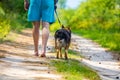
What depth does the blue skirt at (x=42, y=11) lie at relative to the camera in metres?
11.5

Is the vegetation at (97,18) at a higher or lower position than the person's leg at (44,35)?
lower

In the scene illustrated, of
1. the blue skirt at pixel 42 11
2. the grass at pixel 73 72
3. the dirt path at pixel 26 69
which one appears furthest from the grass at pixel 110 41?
the grass at pixel 73 72

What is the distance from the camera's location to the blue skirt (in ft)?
37.7

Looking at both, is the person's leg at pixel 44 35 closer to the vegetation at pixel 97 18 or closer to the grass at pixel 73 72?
the grass at pixel 73 72

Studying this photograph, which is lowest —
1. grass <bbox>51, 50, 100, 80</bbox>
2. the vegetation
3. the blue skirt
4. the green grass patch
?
the vegetation

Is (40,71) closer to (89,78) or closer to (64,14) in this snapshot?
(89,78)

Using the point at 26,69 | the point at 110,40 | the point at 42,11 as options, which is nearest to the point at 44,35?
the point at 42,11

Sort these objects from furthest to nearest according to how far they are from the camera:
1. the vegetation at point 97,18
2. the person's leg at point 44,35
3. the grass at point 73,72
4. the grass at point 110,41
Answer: the vegetation at point 97,18 < the grass at point 110,41 < the person's leg at point 44,35 < the grass at point 73,72

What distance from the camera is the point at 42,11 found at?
38.1 feet

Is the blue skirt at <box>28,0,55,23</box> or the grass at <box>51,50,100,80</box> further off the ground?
the blue skirt at <box>28,0,55,23</box>

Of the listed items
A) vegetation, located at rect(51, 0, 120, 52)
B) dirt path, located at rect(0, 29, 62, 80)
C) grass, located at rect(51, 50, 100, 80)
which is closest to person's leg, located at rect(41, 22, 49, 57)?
dirt path, located at rect(0, 29, 62, 80)

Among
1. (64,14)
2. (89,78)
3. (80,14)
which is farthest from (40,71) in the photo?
(64,14)

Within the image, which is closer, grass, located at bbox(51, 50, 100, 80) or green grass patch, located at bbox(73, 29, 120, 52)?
grass, located at bbox(51, 50, 100, 80)

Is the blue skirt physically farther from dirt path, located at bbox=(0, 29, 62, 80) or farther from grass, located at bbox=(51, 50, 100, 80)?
grass, located at bbox=(51, 50, 100, 80)
